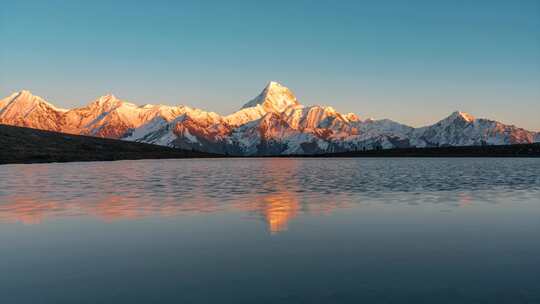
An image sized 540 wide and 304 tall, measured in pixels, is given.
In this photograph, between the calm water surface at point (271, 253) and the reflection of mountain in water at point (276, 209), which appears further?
the reflection of mountain in water at point (276, 209)

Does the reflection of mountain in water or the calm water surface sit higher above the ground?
the reflection of mountain in water

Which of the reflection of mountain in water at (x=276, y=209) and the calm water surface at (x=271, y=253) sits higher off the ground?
the reflection of mountain in water at (x=276, y=209)

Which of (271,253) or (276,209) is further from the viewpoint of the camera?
(276,209)

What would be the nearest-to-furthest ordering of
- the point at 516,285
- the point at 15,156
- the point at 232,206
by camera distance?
the point at 516,285
the point at 232,206
the point at 15,156

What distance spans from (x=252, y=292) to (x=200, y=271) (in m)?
3.29

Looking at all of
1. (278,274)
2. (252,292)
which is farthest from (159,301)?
(278,274)

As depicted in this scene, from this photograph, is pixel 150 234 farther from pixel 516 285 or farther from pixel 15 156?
pixel 15 156

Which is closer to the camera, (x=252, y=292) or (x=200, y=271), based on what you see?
(x=252, y=292)

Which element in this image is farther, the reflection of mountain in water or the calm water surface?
the reflection of mountain in water

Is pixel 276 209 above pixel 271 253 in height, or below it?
above

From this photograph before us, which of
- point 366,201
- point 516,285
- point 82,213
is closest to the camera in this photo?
point 516,285

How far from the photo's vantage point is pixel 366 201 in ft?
137

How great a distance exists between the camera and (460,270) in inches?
712

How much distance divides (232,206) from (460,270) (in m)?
22.6
